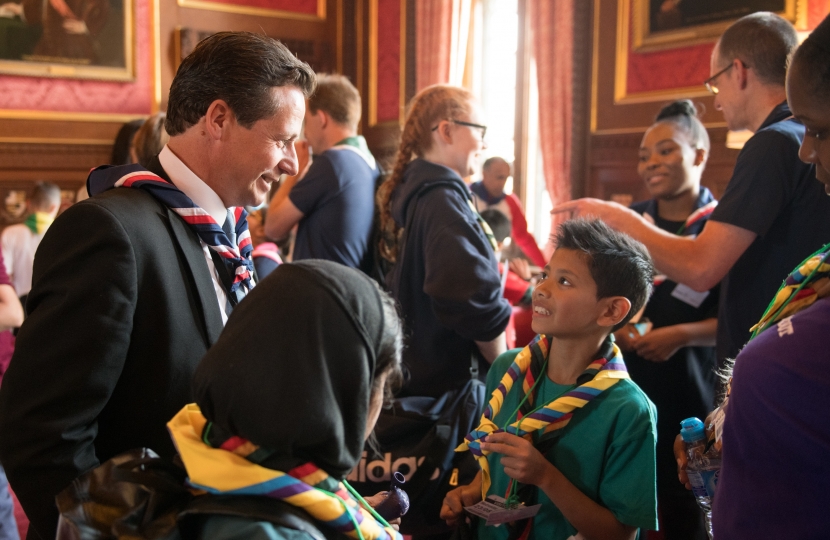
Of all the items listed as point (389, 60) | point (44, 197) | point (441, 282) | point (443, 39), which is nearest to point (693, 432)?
point (441, 282)

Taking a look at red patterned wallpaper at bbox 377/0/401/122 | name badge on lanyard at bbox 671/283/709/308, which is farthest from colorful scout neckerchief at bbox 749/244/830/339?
red patterned wallpaper at bbox 377/0/401/122

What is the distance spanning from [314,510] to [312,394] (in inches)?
6.4

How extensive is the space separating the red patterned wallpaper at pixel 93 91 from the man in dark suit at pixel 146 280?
6.85 metres

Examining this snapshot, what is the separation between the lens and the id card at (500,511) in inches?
66.1

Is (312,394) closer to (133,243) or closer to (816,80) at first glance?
(133,243)

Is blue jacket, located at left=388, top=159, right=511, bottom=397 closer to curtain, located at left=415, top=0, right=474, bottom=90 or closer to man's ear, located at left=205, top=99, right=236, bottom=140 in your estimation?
man's ear, located at left=205, top=99, right=236, bottom=140

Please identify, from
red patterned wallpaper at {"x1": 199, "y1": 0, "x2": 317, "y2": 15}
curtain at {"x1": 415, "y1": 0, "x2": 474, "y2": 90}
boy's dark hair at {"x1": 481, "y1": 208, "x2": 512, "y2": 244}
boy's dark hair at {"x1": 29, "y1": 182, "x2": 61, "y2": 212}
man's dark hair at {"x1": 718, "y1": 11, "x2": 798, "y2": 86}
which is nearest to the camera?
man's dark hair at {"x1": 718, "y1": 11, "x2": 798, "y2": 86}

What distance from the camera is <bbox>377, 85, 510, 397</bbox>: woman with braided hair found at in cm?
241

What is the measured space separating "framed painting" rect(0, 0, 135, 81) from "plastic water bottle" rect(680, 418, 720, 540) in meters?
7.55

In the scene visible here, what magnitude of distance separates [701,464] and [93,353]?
1157 millimetres

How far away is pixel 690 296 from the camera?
2.63 meters

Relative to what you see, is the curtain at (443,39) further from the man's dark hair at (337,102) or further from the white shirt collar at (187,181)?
the white shirt collar at (187,181)

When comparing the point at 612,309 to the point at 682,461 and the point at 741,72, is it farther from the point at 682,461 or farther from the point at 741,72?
the point at 741,72

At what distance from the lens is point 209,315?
1.39 meters
